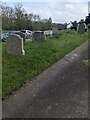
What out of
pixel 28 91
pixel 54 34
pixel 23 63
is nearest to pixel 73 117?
pixel 28 91

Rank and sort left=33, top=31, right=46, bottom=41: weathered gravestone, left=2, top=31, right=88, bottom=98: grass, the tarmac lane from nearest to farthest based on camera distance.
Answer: the tarmac lane
left=2, top=31, right=88, bottom=98: grass
left=33, top=31, right=46, bottom=41: weathered gravestone

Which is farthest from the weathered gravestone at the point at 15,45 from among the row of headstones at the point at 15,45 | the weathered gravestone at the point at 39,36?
the weathered gravestone at the point at 39,36

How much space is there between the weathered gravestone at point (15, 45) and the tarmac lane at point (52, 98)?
2.57 metres

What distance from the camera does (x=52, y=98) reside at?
27.5 feet

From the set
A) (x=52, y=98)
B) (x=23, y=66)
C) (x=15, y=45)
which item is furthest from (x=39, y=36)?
(x=52, y=98)

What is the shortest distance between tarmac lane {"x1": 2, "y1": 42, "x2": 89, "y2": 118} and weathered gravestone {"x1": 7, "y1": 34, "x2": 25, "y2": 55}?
257 cm

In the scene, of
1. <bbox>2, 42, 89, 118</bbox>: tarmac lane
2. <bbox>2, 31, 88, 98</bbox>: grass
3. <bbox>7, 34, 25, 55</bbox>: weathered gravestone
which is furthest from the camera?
<bbox>7, 34, 25, 55</bbox>: weathered gravestone

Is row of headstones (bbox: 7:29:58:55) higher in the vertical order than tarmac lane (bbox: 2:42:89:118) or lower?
higher

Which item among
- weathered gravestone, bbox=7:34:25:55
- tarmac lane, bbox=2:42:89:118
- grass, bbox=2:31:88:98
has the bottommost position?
tarmac lane, bbox=2:42:89:118

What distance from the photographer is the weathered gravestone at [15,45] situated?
1383cm

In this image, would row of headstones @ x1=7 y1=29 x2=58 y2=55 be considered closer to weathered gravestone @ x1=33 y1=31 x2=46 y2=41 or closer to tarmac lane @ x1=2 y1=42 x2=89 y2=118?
tarmac lane @ x1=2 y1=42 x2=89 y2=118

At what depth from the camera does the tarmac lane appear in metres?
7.25

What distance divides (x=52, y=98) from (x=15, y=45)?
20.4 feet

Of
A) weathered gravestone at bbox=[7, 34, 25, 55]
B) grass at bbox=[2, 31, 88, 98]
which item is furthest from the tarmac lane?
weathered gravestone at bbox=[7, 34, 25, 55]
